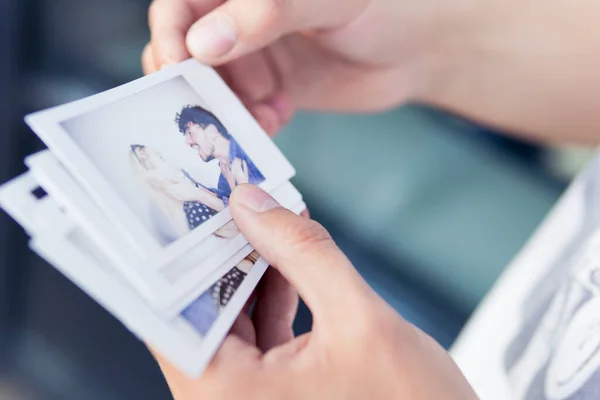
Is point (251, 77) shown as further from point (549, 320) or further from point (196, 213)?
point (549, 320)

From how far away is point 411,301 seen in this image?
140 cm

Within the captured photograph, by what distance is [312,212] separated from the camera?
5.21ft

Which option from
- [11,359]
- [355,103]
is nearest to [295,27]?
[355,103]

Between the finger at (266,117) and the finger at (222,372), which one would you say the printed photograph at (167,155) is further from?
the finger at (266,117)

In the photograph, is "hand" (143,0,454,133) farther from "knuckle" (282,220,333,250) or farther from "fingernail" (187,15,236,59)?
"knuckle" (282,220,333,250)

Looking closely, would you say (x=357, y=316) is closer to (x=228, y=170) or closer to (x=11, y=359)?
(x=228, y=170)

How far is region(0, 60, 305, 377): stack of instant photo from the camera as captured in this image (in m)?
0.53

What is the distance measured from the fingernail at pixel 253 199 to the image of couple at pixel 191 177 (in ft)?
0.19

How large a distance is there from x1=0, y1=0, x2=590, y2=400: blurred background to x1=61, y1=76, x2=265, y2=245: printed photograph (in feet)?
2.39

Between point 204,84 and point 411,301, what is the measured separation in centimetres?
85

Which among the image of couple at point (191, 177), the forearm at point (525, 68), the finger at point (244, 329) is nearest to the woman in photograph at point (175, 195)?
the image of couple at point (191, 177)

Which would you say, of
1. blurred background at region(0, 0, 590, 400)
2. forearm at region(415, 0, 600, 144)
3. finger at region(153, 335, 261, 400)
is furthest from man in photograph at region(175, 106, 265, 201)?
blurred background at region(0, 0, 590, 400)

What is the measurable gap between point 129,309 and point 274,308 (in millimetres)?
238

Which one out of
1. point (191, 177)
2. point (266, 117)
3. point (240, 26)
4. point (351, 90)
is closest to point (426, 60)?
point (351, 90)
